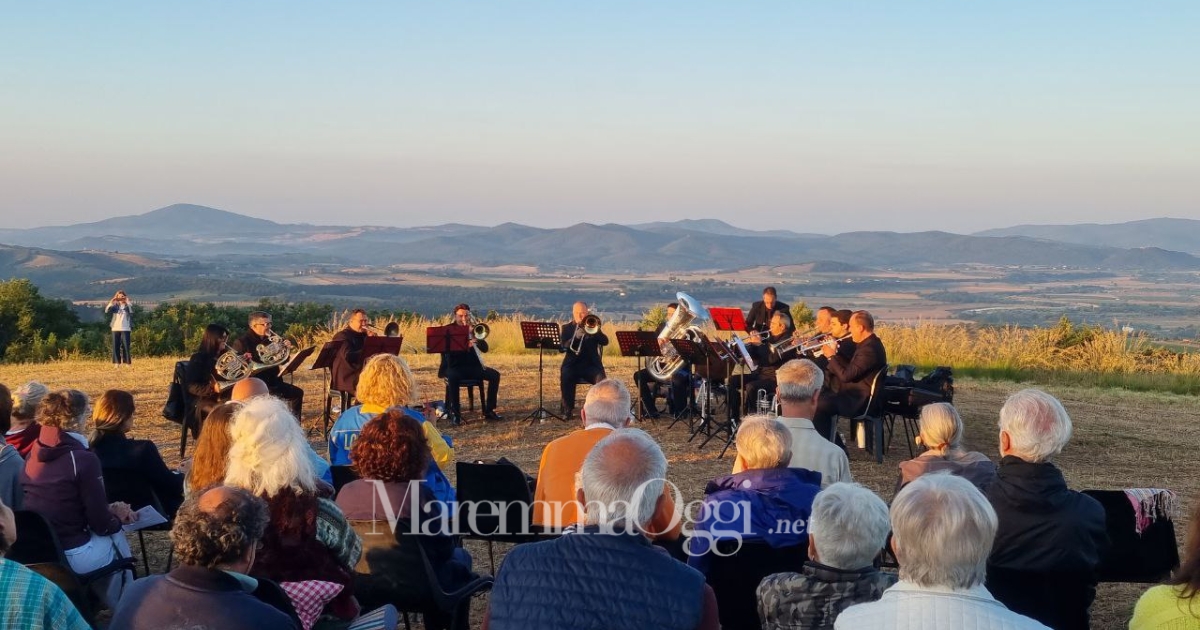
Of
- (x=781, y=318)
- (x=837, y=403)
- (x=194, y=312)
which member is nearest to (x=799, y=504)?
(x=837, y=403)

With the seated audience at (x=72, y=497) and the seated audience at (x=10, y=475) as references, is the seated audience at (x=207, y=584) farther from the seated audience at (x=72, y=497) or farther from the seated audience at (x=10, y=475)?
the seated audience at (x=10, y=475)

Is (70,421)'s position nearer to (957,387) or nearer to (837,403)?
(837,403)

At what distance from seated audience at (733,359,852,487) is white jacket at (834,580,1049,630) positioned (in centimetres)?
213

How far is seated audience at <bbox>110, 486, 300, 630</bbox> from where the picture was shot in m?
2.75

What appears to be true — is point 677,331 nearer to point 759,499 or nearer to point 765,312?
point 765,312

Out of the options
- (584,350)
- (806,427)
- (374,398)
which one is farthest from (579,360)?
(806,427)

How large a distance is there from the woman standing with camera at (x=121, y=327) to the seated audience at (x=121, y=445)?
13696mm

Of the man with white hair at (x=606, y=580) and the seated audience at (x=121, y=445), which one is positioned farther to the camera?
the seated audience at (x=121, y=445)

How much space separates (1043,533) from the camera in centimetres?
396

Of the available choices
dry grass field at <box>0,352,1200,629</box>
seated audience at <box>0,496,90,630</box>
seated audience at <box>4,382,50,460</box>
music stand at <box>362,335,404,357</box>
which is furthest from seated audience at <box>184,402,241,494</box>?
music stand at <box>362,335,404,357</box>

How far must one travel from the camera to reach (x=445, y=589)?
4.21m

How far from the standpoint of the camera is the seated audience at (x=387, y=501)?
402 cm

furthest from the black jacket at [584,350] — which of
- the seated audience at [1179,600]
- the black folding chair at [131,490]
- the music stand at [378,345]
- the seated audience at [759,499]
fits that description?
the seated audience at [1179,600]

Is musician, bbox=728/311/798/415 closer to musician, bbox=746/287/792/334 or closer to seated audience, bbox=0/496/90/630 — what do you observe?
musician, bbox=746/287/792/334
